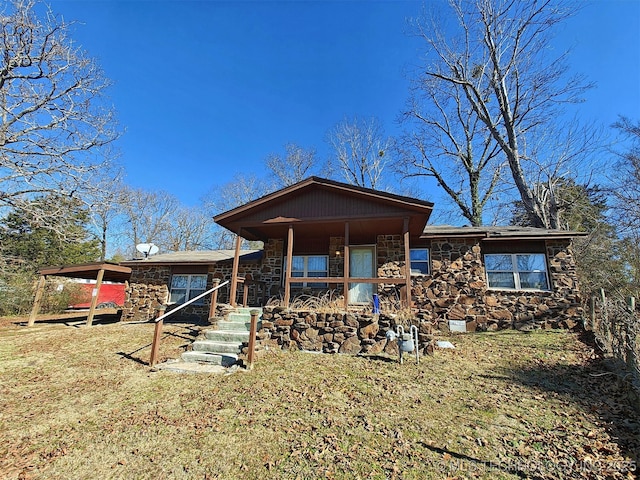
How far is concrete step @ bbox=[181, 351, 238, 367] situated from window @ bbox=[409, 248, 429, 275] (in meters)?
6.85

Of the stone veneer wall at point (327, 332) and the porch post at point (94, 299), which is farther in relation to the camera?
the porch post at point (94, 299)

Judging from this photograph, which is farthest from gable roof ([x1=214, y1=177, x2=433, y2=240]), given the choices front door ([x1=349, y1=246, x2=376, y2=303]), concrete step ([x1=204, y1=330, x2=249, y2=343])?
concrete step ([x1=204, y1=330, x2=249, y2=343])

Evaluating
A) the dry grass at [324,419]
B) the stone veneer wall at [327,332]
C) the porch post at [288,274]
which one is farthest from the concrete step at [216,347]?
the porch post at [288,274]

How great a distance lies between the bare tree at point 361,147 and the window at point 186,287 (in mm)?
14045

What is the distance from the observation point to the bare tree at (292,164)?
944 inches

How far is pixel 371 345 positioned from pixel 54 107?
13.9m

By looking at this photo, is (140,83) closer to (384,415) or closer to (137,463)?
(137,463)

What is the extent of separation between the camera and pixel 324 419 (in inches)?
155

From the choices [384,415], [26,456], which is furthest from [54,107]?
[384,415]

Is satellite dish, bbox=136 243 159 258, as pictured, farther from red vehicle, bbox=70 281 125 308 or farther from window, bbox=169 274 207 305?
red vehicle, bbox=70 281 125 308

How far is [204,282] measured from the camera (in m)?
12.4

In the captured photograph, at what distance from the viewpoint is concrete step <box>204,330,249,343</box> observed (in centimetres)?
718

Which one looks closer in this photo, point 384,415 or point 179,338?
point 384,415

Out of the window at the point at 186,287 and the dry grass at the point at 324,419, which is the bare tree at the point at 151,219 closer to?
the window at the point at 186,287
